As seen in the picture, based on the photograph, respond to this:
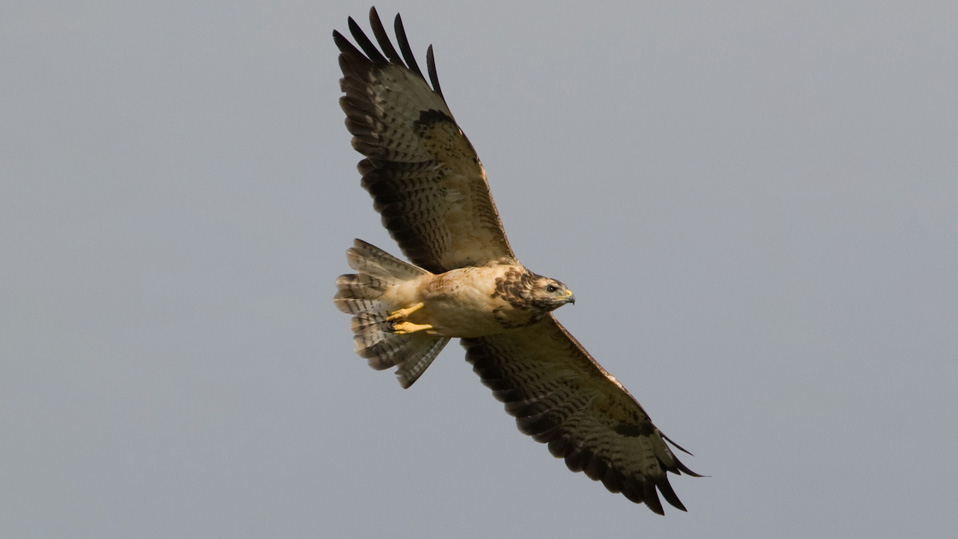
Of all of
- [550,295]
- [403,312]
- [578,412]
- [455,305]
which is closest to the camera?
[550,295]

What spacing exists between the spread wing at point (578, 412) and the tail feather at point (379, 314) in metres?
0.68

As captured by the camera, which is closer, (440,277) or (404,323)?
(440,277)

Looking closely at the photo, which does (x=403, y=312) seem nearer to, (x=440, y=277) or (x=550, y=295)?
(x=440, y=277)

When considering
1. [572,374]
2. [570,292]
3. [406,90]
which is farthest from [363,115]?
[572,374]

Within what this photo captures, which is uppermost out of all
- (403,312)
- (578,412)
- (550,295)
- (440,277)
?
(440,277)

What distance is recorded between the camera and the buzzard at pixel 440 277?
1253 cm

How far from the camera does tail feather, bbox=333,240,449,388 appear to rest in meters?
13.1

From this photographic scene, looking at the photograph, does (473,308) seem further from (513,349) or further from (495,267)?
(513,349)

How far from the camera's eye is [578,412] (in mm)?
14234

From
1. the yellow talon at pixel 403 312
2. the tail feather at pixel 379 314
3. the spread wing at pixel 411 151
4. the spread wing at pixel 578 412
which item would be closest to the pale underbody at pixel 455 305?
the yellow talon at pixel 403 312

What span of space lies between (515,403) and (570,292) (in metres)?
2.25

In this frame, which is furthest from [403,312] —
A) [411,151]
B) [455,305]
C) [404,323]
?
[411,151]

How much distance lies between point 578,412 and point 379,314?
236 centimetres

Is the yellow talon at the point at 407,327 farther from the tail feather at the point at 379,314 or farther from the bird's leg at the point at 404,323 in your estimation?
the tail feather at the point at 379,314
